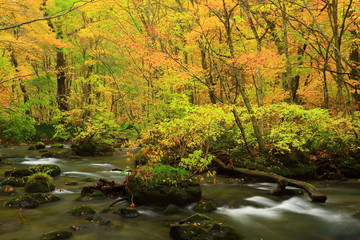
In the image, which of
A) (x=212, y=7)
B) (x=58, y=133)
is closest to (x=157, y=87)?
(x=212, y=7)

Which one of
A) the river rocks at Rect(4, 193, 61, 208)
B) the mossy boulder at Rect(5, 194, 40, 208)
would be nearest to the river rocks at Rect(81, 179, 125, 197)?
the river rocks at Rect(4, 193, 61, 208)

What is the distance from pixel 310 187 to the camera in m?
7.27

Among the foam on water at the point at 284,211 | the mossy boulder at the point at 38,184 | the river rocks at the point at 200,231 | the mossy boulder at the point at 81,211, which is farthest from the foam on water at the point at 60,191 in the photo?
the foam on water at the point at 284,211

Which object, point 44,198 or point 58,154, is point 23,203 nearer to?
point 44,198

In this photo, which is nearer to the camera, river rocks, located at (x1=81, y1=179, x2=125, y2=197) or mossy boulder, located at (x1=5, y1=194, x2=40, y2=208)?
mossy boulder, located at (x1=5, y1=194, x2=40, y2=208)

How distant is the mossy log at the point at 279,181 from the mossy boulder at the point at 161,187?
2.50 m

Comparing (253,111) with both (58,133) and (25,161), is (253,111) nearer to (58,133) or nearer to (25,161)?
(25,161)

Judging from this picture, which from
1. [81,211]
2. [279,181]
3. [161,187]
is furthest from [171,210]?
[279,181]

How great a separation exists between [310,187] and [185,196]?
3201mm

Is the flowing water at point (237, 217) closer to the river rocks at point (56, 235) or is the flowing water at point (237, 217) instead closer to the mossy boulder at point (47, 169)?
the river rocks at point (56, 235)

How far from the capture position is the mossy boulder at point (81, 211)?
6.27 m

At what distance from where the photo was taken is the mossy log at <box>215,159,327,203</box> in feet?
23.2

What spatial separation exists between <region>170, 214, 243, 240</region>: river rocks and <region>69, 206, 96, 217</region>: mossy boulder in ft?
6.86

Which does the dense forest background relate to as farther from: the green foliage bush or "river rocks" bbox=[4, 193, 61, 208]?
"river rocks" bbox=[4, 193, 61, 208]
